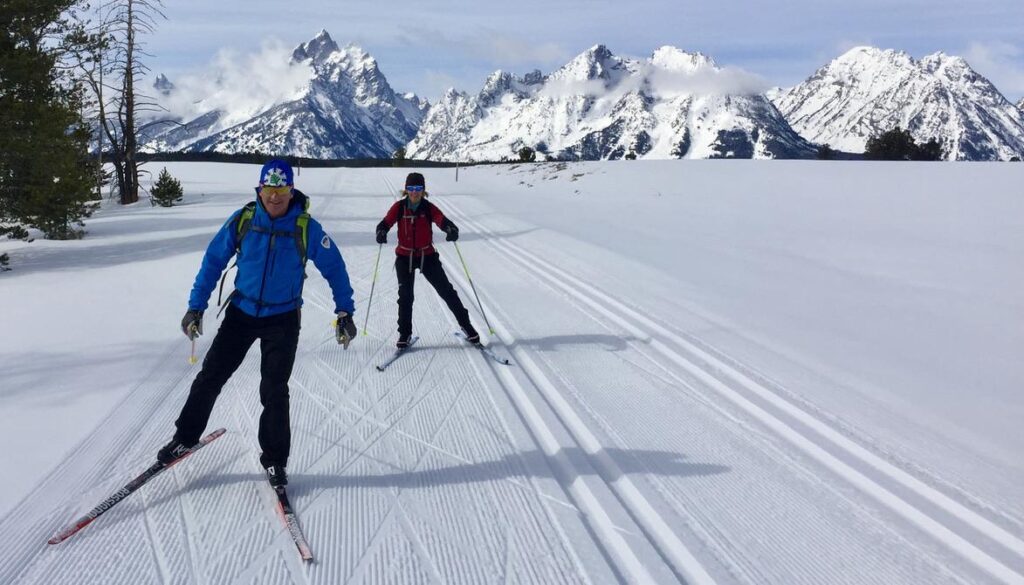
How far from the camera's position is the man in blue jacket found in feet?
13.5

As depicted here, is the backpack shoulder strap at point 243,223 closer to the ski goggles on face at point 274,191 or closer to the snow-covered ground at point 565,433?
the ski goggles on face at point 274,191

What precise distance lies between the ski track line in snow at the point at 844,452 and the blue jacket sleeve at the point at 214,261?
4495 mm

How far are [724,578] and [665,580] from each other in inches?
13.8

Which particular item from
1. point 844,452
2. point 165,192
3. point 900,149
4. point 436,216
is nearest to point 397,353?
point 436,216

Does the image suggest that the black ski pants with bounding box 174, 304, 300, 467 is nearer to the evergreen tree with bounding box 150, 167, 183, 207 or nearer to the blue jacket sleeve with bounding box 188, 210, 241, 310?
the blue jacket sleeve with bounding box 188, 210, 241, 310

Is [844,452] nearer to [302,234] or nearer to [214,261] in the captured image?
[302,234]

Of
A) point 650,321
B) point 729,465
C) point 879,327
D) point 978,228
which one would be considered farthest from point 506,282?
point 978,228

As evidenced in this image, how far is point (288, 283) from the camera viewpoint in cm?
421

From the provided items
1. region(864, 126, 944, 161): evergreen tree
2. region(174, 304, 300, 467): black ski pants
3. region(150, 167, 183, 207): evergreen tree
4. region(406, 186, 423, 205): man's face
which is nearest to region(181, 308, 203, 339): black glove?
region(174, 304, 300, 467): black ski pants

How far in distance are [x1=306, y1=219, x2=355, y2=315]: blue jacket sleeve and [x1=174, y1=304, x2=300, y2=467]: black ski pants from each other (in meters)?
0.36

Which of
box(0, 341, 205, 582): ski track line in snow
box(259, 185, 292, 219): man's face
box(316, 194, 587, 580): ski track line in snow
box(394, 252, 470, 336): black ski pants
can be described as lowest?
box(0, 341, 205, 582): ski track line in snow

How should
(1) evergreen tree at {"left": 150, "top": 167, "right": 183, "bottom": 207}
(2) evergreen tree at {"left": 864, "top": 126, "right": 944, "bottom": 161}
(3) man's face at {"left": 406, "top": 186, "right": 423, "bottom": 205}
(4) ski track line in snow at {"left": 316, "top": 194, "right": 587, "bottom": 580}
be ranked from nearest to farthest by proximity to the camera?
(4) ski track line in snow at {"left": 316, "top": 194, "right": 587, "bottom": 580} < (3) man's face at {"left": 406, "top": 186, "right": 423, "bottom": 205} < (1) evergreen tree at {"left": 150, "top": 167, "right": 183, "bottom": 207} < (2) evergreen tree at {"left": 864, "top": 126, "right": 944, "bottom": 161}

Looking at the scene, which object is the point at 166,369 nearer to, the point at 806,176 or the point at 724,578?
the point at 724,578

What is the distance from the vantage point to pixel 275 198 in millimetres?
4008
